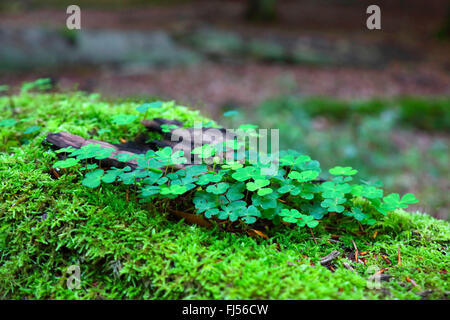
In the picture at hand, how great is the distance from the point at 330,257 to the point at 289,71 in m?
8.72

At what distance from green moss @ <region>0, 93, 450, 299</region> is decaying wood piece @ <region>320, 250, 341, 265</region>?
0.09 feet

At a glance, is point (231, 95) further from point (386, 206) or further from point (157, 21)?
point (157, 21)

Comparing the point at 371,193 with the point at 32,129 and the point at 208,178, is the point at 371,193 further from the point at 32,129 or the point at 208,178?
the point at 32,129

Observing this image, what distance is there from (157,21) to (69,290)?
13.3 metres

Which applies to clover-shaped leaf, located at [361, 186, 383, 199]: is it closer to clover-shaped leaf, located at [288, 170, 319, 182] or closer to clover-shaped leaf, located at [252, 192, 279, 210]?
clover-shaped leaf, located at [288, 170, 319, 182]

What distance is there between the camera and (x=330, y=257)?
1659 mm

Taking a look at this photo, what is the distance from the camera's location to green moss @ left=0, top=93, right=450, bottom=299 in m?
1.43

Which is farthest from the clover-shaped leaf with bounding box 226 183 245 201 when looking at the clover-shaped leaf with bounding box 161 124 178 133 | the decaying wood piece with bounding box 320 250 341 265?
the clover-shaped leaf with bounding box 161 124 178 133

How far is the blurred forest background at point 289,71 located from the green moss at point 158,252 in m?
2.84

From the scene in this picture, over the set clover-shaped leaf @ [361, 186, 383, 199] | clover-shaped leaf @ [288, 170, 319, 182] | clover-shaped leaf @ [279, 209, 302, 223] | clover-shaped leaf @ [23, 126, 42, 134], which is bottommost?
clover-shaped leaf @ [279, 209, 302, 223]

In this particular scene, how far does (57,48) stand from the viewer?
945 cm

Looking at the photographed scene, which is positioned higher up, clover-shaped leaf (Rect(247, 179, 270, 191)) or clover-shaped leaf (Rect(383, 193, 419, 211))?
clover-shaped leaf (Rect(247, 179, 270, 191))

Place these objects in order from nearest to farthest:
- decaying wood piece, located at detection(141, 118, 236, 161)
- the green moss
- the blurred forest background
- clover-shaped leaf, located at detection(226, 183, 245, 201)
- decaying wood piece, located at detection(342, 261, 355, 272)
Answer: the green moss < decaying wood piece, located at detection(342, 261, 355, 272) < clover-shaped leaf, located at detection(226, 183, 245, 201) < decaying wood piece, located at detection(141, 118, 236, 161) < the blurred forest background

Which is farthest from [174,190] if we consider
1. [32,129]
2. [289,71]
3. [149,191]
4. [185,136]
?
[289,71]
